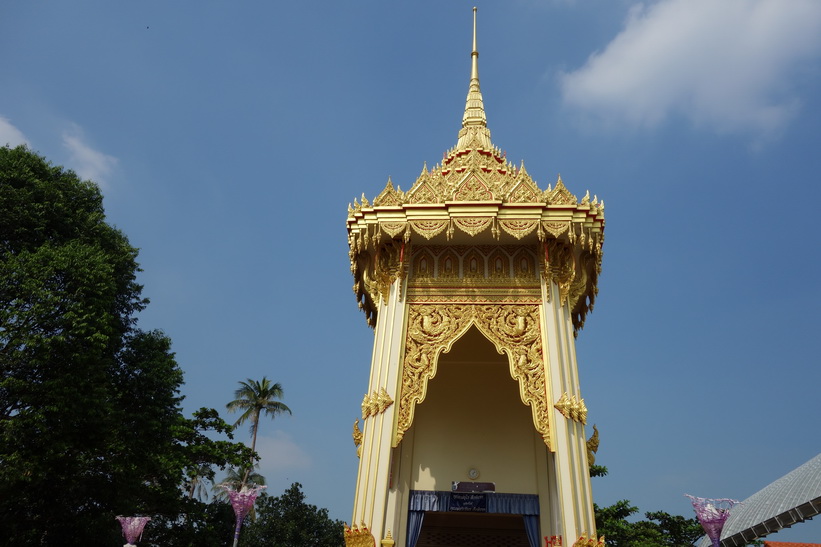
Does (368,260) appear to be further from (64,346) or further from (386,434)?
(64,346)

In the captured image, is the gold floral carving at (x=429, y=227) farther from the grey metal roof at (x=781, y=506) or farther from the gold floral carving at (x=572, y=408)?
the grey metal roof at (x=781, y=506)

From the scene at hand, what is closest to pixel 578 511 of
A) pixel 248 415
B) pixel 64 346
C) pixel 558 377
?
pixel 558 377

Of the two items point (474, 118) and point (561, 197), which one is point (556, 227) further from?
point (474, 118)

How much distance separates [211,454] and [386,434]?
1171cm

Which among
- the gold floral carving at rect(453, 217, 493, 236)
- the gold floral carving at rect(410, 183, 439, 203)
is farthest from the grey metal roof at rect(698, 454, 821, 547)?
the gold floral carving at rect(410, 183, 439, 203)

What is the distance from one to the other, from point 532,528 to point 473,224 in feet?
21.6

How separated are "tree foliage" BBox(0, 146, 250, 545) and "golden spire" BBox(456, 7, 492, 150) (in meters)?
8.97

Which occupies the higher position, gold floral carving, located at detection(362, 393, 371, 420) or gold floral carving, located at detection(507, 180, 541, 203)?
gold floral carving, located at detection(507, 180, 541, 203)

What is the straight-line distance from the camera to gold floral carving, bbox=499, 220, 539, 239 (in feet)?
36.9

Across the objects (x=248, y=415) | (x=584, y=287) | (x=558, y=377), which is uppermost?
(x=248, y=415)

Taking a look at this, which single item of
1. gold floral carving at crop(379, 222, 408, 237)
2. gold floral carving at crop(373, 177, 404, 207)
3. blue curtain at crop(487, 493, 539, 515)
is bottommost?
blue curtain at crop(487, 493, 539, 515)

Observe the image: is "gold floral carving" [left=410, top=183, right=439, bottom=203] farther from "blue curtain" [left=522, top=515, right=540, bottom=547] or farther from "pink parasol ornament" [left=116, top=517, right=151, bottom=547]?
"pink parasol ornament" [left=116, top=517, right=151, bottom=547]

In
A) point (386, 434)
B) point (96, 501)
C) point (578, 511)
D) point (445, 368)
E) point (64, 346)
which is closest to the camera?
point (578, 511)

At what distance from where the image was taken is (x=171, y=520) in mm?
17406
